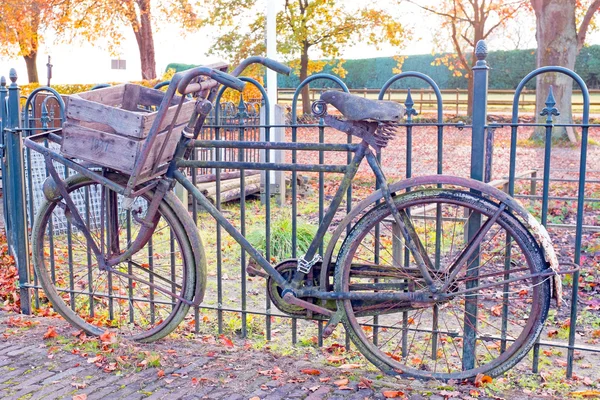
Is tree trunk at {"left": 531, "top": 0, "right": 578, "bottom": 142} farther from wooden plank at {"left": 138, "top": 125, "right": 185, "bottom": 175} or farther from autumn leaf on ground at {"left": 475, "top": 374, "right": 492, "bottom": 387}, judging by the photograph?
wooden plank at {"left": 138, "top": 125, "right": 185, "bottom": 175}

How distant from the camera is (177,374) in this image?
3689mm

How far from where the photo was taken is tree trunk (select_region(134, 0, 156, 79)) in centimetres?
2403

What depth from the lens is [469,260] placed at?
142 inches

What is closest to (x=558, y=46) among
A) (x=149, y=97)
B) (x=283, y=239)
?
(x=283, y=239)

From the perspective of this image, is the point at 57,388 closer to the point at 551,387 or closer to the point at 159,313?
the point at 159,313

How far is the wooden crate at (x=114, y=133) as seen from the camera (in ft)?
11.8

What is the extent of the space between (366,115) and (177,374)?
1.75 meters

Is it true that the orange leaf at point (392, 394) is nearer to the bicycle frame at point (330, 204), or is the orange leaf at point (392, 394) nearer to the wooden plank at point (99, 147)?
the bicycle frame at point (330, 204)

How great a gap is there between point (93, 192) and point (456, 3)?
20488 millimetres

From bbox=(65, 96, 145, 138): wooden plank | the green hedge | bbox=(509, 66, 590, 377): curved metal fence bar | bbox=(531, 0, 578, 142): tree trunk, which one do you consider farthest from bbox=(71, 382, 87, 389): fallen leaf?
the green hedge

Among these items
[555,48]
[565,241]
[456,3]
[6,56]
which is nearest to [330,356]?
[565,241]

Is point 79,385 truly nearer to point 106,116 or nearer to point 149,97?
point 106,116

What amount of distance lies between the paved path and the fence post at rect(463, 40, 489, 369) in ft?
1.01

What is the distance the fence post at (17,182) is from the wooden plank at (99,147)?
3.50 feet
